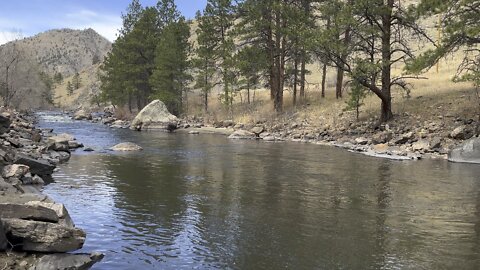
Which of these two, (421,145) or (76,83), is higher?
(76,83)

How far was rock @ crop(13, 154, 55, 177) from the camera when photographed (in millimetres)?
16234

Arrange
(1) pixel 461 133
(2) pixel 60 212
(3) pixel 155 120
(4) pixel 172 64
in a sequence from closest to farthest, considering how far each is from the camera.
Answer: (2) pixel 60 212 → (1) pixel 461 133 → (3) pixel 155 120 → (4) pixel 172 64

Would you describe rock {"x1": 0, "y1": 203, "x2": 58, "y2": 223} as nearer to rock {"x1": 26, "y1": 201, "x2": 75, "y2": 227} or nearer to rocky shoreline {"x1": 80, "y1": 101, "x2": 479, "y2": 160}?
rock {"x1": 26, "y1": 201, "x2": 75, "y2": 227}

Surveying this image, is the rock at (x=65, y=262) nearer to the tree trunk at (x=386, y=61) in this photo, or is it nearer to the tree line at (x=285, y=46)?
the tree line at (x=285, y=46)

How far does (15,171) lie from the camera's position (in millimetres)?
14570

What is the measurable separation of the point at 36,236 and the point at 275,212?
600 centimetres

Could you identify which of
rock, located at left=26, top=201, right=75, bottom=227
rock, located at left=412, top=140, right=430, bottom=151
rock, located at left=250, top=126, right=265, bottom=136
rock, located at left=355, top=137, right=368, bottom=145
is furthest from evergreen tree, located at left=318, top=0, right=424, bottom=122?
rock, located at left=26, top=201, right=75, bottom=227

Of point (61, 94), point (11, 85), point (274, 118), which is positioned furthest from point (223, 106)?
point (61, 94)

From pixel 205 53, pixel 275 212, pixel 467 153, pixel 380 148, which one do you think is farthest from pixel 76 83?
pixel 275 212

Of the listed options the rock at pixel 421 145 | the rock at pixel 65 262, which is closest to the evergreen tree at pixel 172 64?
the rock at pixel 421 145

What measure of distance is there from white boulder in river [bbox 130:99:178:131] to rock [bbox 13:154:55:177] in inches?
1070

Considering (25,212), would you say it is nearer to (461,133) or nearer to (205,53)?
(461,133)

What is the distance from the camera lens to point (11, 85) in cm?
5881

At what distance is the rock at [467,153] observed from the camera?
70.9 ft
